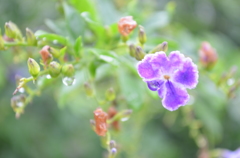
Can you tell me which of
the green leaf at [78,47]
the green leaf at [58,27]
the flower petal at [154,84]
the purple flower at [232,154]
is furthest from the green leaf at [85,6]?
the purple flower at [232,154]

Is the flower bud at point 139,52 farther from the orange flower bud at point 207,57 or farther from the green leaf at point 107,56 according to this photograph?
the orange flower bud at point 207,57

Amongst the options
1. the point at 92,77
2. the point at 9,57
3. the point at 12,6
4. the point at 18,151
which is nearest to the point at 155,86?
the point at 92,77

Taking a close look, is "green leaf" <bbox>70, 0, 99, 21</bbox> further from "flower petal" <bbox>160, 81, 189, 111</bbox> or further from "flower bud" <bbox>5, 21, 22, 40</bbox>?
"flower petal" <bbox>160, 81, 189, 111</bbox>

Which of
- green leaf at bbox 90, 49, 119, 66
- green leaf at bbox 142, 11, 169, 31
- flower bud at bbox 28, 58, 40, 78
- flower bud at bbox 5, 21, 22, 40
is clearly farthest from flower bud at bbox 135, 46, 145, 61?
green leaf at bbox 142, 11, 169, 31

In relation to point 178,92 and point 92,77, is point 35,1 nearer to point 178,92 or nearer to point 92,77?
point 92,77

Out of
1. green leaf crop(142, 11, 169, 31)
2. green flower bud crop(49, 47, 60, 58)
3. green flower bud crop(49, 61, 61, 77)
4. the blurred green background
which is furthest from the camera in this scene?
the blurred green background

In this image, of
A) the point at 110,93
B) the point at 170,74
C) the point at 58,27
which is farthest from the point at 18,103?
the point at 170,74

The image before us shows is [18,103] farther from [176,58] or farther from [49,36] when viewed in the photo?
[176,58]

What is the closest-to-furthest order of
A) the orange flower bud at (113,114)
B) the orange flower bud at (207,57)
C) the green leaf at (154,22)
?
the orange flower bud at (113,114) → the orange flower bud at (207,57) → the green leaf at (154,22)
